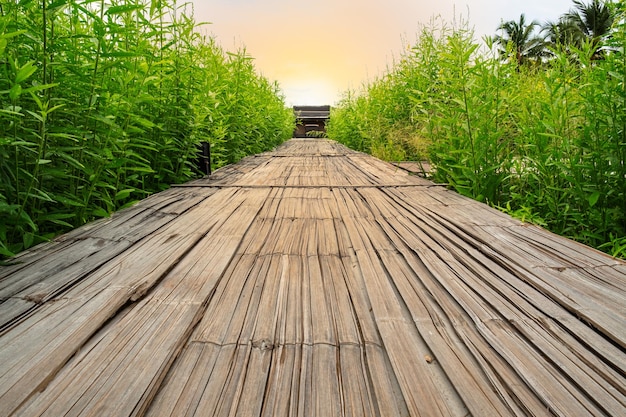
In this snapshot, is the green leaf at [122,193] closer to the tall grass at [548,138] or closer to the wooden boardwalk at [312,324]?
the wooden boardwalk at [312,324]

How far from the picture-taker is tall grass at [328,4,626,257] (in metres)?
1.83

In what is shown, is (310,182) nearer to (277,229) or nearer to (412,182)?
(412,182)

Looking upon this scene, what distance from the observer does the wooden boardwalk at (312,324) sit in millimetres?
708

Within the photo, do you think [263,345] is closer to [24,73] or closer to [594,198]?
[24,73]

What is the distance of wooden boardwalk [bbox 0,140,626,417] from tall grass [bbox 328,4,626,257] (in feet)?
1.56

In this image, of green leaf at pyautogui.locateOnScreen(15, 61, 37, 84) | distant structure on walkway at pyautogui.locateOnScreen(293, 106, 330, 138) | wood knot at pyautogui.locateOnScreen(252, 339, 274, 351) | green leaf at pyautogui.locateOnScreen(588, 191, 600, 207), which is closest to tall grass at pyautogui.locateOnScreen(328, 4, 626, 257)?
green leaf at pyautogui.locateOnScreen(588, 191, 600, 207)

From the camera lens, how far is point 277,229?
1893mm

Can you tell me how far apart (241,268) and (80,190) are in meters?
1.25

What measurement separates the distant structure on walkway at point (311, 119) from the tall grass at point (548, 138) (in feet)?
79.4

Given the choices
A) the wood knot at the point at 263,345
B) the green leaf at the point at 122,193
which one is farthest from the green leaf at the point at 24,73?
the wood knot at the point at 263,345

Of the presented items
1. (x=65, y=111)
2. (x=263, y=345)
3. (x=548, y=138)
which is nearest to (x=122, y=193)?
(x=65, y=111)

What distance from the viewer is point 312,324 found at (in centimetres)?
96

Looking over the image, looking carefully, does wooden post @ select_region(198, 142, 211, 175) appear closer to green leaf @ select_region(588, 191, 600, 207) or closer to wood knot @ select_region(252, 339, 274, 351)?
wood knot @ select_region(252, 339, 274, 351)

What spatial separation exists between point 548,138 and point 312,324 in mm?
2245
